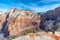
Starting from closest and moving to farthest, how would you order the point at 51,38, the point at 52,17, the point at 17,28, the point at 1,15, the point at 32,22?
1. the point at 51,38
2. the point at 17,28
3. the point at 32,22
4. the point at 1,15
5. the point at 52,17

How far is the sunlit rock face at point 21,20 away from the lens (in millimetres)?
79906

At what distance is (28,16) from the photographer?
8594cm

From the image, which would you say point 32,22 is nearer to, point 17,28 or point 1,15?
point 17,28

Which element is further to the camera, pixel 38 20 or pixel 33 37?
pixel 38 20

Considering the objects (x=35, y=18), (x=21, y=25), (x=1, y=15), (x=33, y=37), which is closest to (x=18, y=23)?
(x=21, y=25)

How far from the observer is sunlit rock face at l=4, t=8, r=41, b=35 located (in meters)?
79.9

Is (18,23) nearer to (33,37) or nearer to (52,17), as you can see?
(52,17)

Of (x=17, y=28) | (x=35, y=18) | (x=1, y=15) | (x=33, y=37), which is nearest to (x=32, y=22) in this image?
(x=35, y=18)

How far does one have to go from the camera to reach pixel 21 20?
274 ft

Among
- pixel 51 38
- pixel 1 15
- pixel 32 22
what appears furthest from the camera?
pixel 1 15

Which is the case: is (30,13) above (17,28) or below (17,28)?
above

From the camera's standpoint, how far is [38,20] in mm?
84938

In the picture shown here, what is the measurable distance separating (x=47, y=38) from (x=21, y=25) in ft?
208

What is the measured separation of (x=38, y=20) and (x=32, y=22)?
2.80 meters
